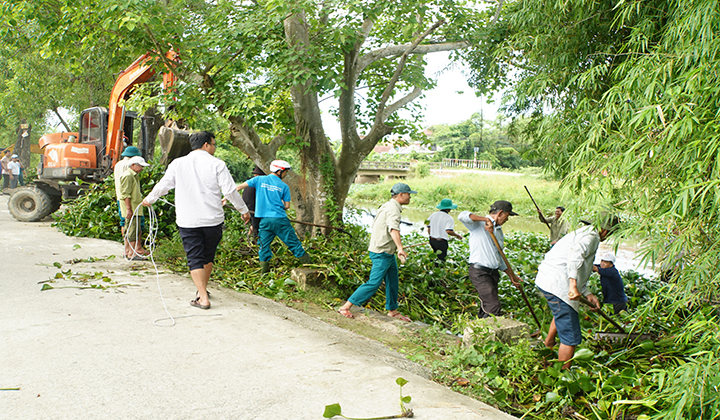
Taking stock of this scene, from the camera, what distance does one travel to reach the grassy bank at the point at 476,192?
28.9 m

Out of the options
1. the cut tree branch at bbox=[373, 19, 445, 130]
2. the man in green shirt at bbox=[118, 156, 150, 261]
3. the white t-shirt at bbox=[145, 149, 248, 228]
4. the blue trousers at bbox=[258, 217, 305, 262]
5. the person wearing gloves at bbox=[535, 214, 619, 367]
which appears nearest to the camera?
the person wearing gloves at bbox=[535, 214, 619, 367]

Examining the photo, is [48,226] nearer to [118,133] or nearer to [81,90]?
[118,133]

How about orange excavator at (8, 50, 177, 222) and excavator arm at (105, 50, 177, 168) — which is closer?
excavator arm at (105, 50, 177, 168)

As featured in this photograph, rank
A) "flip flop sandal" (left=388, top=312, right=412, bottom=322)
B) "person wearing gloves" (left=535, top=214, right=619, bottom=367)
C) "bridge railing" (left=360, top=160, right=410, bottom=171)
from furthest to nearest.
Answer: "bridge railing" (left=360, top=160, right=410, bottom=171) < "flip flop sandal" (left=388, top=312, right=412, bottom=322) < "person wearing gloves" (left=535, top=214, right=619, bottom=367)

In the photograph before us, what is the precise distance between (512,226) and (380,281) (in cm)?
1873

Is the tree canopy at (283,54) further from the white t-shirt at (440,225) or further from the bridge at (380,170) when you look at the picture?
the bridge at (380,170)

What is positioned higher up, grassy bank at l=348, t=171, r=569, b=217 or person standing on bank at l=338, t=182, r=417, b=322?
Result: person standing on bank at l=338, t=182, r=417, b=322

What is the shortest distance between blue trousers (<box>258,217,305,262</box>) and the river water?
2.15 m

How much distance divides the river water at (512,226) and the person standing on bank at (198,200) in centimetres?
393

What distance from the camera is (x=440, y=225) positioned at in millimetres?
9148

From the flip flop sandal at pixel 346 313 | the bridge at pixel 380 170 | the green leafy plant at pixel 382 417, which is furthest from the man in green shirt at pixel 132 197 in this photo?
the bridge at pixel 380 170

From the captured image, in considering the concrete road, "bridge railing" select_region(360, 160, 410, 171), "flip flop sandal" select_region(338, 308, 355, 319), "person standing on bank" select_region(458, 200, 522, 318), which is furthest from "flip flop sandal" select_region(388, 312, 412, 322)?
"bridge railing" select_region(360, 160, 410, 171)

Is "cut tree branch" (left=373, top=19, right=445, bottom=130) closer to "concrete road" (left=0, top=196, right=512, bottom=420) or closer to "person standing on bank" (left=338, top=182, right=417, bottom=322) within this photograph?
"person standing on bank" (left=338, top=182, right=417, bottom=322)

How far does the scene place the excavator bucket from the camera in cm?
923
